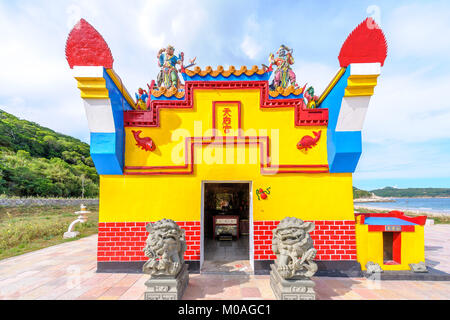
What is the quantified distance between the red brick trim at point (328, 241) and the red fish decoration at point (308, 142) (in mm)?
1853

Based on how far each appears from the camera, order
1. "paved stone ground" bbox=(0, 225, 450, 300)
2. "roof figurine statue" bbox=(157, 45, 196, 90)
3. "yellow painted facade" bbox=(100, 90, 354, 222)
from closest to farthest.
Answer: "paved stone ground" bbox=(0, 225, 450, 300) → "yellow painted facade" bbox=(100, 90, 354, 222) → "roof figurine statue" bbox=(157, 45, 196, 90)

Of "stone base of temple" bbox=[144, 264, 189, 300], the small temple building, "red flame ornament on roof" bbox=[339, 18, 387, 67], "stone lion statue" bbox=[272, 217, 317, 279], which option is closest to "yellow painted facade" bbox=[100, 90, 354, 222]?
the small temple building

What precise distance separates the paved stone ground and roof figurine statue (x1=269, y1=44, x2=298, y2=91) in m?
4.83

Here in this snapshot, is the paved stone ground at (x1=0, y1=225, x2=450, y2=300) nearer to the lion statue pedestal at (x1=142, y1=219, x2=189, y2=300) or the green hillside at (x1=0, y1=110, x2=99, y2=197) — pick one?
the lion statue pedestal at (x1=142, y1=219, x2=189, y2=300)

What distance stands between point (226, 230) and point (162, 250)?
440 cm

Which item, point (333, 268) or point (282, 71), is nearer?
point (333, 268)

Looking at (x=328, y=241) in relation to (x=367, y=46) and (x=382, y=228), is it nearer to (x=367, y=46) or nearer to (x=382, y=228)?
(x=382, y=228)

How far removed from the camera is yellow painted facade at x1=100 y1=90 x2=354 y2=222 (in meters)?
4.84

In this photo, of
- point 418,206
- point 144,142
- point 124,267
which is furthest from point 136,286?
point 418,206

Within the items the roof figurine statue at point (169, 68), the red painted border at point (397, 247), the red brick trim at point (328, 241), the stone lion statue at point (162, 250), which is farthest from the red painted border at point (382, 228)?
the roof figurine statue at point (169, 68)

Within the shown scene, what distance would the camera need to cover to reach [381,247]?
4.71 meters

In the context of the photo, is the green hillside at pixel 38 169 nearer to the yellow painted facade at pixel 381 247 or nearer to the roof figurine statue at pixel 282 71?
→ the roof figurine statue at pixel 282 71

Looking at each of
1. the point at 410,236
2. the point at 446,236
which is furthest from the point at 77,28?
the point at 446,236
